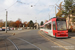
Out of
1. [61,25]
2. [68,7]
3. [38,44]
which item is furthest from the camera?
[68,7]

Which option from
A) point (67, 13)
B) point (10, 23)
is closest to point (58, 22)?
point (67, 13)

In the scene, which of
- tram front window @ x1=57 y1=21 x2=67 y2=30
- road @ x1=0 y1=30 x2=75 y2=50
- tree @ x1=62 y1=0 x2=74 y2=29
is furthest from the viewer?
tree @ x1=62 y1=0 x2=74 y2=29

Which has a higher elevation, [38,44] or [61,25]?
[61,25]

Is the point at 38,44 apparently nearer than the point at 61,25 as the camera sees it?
Yes

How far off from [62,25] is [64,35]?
5.09 feet

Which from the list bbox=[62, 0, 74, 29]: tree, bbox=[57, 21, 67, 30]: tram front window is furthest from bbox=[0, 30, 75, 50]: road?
bbox=[62, 0, 74, 29]: tree

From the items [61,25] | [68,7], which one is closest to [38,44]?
[61,25]

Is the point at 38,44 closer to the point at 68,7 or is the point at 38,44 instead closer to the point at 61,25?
the point at 61,25

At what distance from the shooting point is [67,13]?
26172mm

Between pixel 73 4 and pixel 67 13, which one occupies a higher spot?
pixel 73 4

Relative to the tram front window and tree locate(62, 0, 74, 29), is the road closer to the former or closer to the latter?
the tram front window

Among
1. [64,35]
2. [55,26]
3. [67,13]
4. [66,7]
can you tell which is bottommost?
[64,35]

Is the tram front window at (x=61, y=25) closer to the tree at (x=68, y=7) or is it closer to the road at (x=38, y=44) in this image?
the road at (x=38, y=44)

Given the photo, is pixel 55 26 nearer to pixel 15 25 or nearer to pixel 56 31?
pixel 56 31
